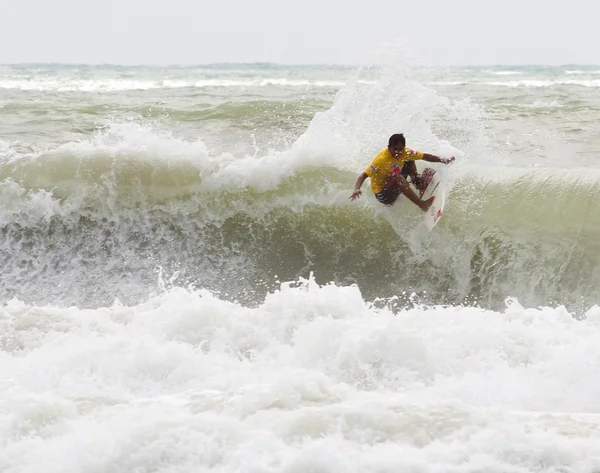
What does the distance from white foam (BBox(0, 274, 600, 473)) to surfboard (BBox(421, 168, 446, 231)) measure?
2124 mm

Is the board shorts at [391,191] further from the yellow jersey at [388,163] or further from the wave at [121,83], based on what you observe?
the wave at [121,83]

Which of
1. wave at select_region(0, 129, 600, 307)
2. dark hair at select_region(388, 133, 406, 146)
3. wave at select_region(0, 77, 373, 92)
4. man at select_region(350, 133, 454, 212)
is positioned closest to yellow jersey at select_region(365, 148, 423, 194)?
man at select_region(350, 133, 454, 212)

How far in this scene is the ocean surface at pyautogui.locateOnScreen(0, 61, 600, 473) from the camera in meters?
3.38

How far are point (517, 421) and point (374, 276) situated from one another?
4.08 m

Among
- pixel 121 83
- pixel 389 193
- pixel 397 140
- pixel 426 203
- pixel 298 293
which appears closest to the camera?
pixel 298 293

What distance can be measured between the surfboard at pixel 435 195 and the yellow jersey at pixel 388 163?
0.31 meters

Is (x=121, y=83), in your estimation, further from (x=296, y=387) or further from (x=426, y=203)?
(x=296, y=387)

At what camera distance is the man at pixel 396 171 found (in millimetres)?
7176

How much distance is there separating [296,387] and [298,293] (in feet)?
4.69

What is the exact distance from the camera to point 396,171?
724 centimetres

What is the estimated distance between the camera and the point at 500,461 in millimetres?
3162

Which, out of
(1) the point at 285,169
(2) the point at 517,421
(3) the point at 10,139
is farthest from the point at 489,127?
(2) the point at 517,421

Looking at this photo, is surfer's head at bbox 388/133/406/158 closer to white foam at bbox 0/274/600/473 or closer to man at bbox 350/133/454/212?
man at bbox 350/133/454/212

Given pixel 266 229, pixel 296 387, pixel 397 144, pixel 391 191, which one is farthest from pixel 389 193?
pixel 296 387
